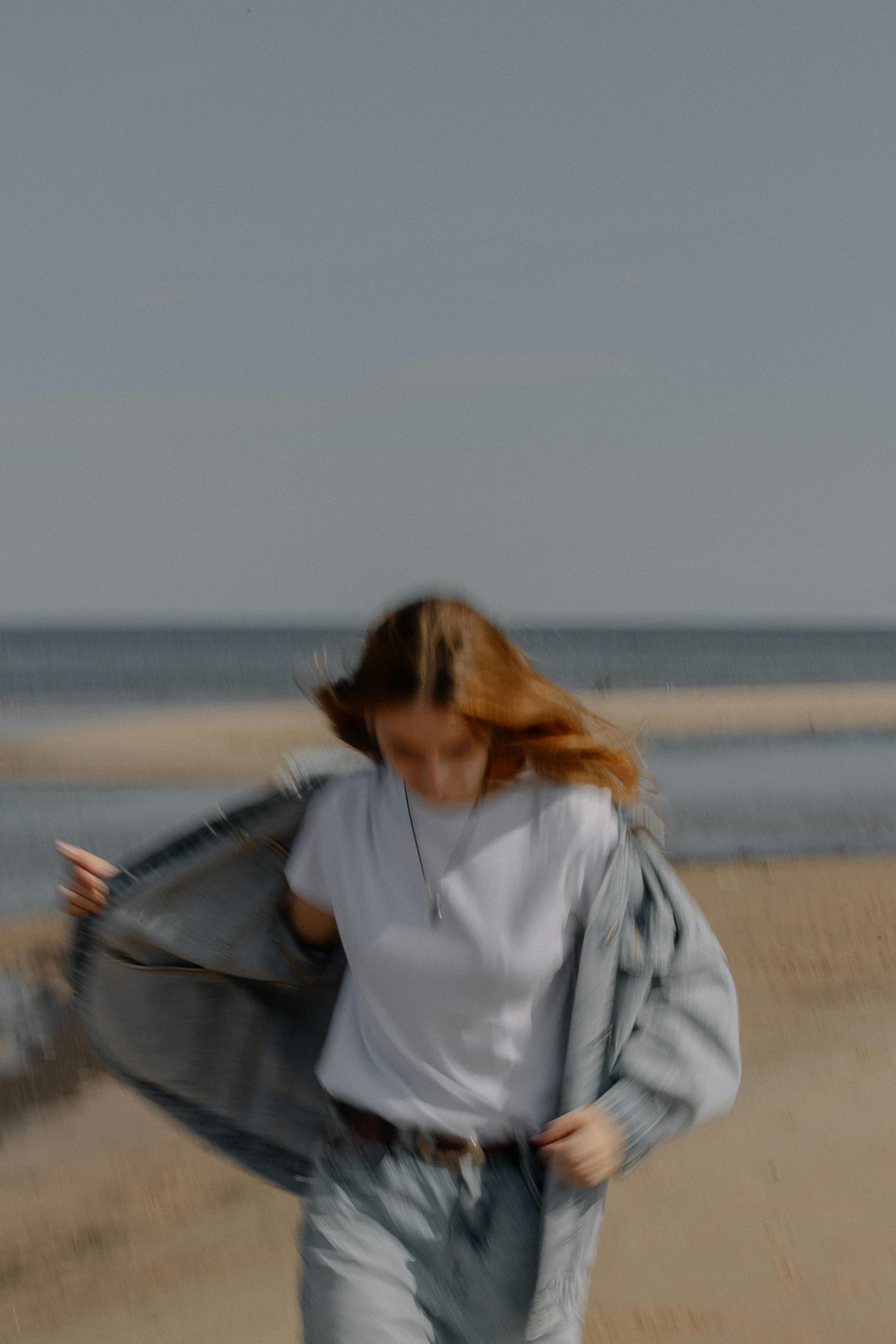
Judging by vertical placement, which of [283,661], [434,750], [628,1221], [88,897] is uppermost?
[434,750]

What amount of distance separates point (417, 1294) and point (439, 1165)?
0.73ft

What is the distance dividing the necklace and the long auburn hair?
0.06 m

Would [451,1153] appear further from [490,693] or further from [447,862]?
[490,693]

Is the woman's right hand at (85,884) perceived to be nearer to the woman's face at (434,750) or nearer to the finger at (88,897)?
the finger at (88,897)

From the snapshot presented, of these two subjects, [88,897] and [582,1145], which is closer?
[582,1145]

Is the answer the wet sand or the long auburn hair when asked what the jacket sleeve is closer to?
the long auburn hair

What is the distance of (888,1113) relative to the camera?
544 centimetres

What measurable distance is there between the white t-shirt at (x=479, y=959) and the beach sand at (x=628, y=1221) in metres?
1.78

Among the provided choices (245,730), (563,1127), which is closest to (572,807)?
(563,1127)

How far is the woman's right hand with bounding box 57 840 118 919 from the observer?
101 inches

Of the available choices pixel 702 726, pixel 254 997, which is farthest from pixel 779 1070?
pixel 702 726

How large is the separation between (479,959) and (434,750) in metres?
0.34

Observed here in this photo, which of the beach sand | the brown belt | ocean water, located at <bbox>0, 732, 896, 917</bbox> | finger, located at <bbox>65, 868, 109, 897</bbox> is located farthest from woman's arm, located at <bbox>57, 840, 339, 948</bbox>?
ocean water, located at <bbox>0, 732, 896, 917</bbox>

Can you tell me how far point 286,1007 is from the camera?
2602 mm
